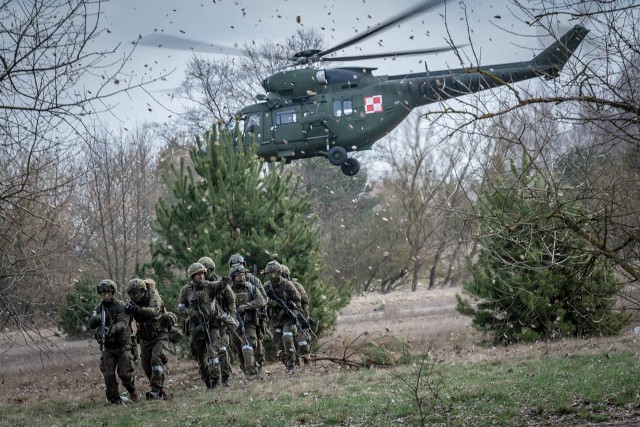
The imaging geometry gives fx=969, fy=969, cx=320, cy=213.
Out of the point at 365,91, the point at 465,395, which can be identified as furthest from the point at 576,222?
the point at 365,91

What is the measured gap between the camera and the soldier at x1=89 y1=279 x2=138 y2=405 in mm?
15586

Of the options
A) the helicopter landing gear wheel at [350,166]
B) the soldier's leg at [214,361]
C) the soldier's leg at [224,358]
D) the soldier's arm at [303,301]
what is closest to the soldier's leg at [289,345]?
the soldier's arm at [303,301]

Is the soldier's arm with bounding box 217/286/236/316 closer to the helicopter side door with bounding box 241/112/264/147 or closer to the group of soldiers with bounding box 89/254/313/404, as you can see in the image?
the group of soldiers with bounding box 89/254/313/404

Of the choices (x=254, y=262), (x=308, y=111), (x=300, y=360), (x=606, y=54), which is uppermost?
(x=308, y=111)

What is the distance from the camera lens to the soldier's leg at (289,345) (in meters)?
18.3

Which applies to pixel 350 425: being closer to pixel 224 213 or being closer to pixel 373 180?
pixel 224 213

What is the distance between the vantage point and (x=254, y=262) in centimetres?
2105

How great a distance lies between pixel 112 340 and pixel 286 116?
16.7 meters

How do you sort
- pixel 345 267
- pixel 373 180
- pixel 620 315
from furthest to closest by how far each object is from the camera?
pixel 373 180, pixel 345 267, pixel 620 315

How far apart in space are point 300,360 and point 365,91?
43.1 feet

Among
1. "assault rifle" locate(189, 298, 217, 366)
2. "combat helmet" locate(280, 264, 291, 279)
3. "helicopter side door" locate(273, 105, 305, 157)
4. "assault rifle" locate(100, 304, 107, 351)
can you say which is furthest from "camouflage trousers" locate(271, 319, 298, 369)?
"helicopter side door" locate(273, 105, 305, 157)

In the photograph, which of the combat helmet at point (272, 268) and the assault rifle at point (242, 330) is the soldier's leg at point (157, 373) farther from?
the combat helmet at point (272, 268)

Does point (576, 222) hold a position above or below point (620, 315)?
above

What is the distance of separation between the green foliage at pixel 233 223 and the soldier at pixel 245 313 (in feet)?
9.04
